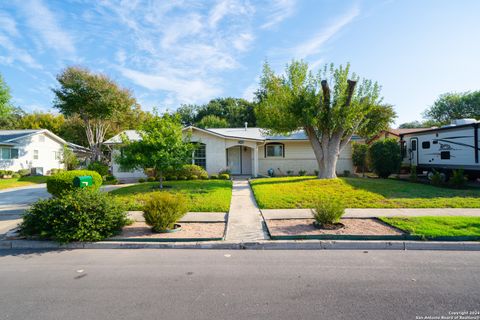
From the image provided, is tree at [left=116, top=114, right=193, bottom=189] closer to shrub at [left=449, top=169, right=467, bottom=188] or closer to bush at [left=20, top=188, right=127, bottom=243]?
bush at [left=20, top=188, right=127, bottom=243]

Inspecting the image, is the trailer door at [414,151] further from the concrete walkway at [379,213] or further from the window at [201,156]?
the window at [201,156]

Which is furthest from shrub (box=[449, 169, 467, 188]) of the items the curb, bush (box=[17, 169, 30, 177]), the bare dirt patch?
bush (box=[17, 169, 30, 177])

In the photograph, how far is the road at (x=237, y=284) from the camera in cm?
305

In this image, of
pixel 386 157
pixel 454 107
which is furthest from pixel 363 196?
pixel 454 107

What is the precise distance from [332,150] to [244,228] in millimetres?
9395

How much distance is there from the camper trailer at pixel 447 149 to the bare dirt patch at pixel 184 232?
14310mm

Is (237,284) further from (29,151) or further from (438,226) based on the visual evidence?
(29,151)

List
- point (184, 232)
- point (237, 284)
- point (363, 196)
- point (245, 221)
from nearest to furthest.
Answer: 1. point (237, 284)
2. point (184, 232)
3. point (245, 221)
4. point (363, 196)

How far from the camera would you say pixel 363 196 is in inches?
388

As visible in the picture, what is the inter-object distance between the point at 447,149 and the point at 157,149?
16.6m

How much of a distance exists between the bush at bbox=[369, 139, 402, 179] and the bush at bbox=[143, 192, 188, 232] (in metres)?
14.4

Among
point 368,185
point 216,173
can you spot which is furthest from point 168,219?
point 216,173

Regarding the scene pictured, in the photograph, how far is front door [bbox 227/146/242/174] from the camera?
20.2 metres

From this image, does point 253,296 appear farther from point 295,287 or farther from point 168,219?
point 168,219
